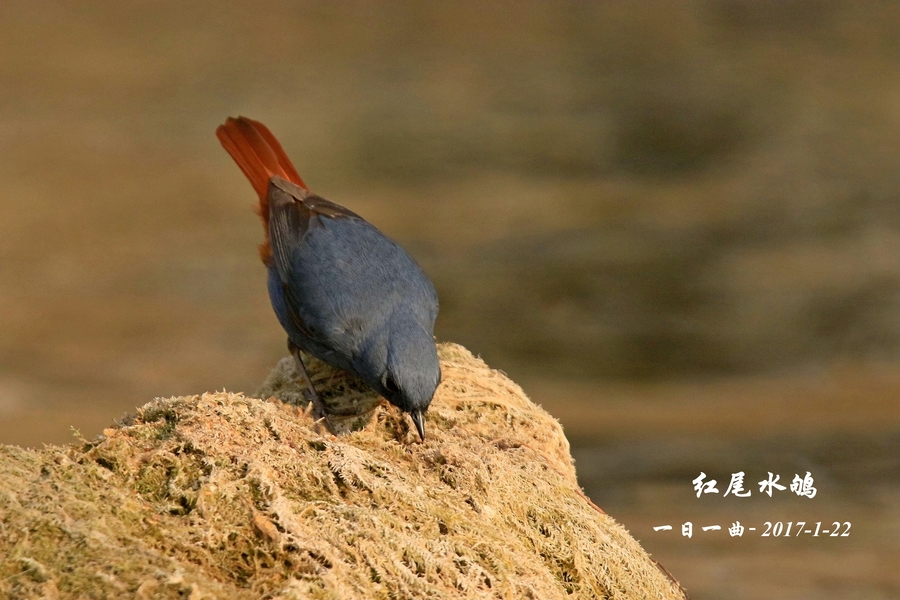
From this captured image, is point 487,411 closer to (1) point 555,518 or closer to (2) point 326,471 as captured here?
(1) point 555,518

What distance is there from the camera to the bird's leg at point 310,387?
286 centimetres

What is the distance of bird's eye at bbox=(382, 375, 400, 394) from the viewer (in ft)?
9.18

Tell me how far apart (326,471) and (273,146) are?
267cm

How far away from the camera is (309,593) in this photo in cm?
160

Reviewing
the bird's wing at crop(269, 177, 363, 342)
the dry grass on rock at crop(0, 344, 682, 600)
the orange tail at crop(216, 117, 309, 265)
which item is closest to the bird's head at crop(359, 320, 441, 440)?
the dry grass on rock at crop(0, 344, 682, 600)

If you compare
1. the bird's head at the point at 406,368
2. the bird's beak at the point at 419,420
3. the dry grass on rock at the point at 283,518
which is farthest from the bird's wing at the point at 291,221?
the dry grass on rock at the point at 283,518

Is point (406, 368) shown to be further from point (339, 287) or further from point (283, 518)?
point (283, 518)

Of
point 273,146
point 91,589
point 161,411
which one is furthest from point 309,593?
point 273,146

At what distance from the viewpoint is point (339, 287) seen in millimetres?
3535

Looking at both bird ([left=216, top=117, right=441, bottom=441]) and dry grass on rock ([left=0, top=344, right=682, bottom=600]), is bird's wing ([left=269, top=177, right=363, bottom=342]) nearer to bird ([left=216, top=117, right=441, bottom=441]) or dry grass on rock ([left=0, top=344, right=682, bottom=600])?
bird ([left=216, top=117, right=441, bottom=441])

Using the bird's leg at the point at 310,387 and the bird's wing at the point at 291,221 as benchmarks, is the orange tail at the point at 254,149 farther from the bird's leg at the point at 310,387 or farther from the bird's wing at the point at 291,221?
the bird's leg at the point at 310,387

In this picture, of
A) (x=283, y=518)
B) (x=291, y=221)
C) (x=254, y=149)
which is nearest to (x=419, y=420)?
(x=283, y=518)

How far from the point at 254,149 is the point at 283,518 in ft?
9.48

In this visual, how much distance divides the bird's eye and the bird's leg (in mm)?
221
